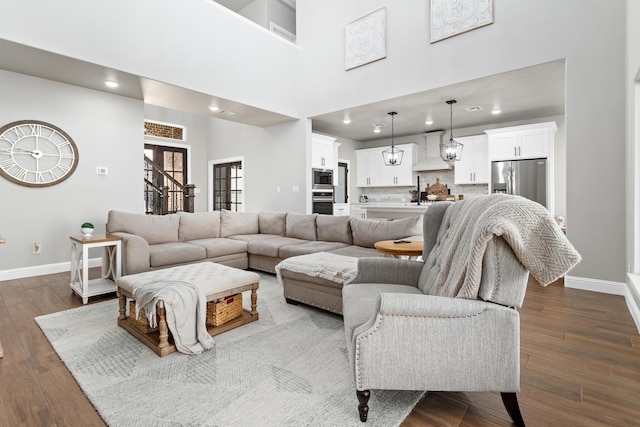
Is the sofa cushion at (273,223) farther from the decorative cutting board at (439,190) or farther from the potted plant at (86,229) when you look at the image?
the decorative cutting board at (439,190)

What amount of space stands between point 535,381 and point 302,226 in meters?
3.31

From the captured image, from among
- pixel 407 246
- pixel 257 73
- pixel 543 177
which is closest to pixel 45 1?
pixel 257 73

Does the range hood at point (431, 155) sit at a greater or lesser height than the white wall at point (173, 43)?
lesser

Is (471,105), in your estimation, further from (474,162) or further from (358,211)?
(358,211)

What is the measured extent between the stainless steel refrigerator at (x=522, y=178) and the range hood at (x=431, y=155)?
4.30 feet

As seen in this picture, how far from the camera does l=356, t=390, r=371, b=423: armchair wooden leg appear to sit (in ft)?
4.57

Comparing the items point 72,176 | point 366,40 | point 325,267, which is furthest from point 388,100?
point 72,176

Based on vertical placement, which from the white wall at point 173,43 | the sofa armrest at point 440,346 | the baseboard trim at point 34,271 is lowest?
the baseboard trim at point 34,271

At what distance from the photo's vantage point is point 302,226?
4648 mm

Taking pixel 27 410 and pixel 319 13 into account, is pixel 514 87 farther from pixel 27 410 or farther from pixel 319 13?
pixel 27 410

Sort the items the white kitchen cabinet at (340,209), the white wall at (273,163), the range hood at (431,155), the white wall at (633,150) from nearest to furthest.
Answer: the white wall at (633,150) → the white wall at (273,163) → the range hood at (431,155) → the white kitchen cabinet at (340,209)

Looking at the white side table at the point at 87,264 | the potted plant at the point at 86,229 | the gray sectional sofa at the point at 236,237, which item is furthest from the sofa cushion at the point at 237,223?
the potted plant at the point at 86,229

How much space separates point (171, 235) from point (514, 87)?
5179mm

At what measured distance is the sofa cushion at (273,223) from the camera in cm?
502
